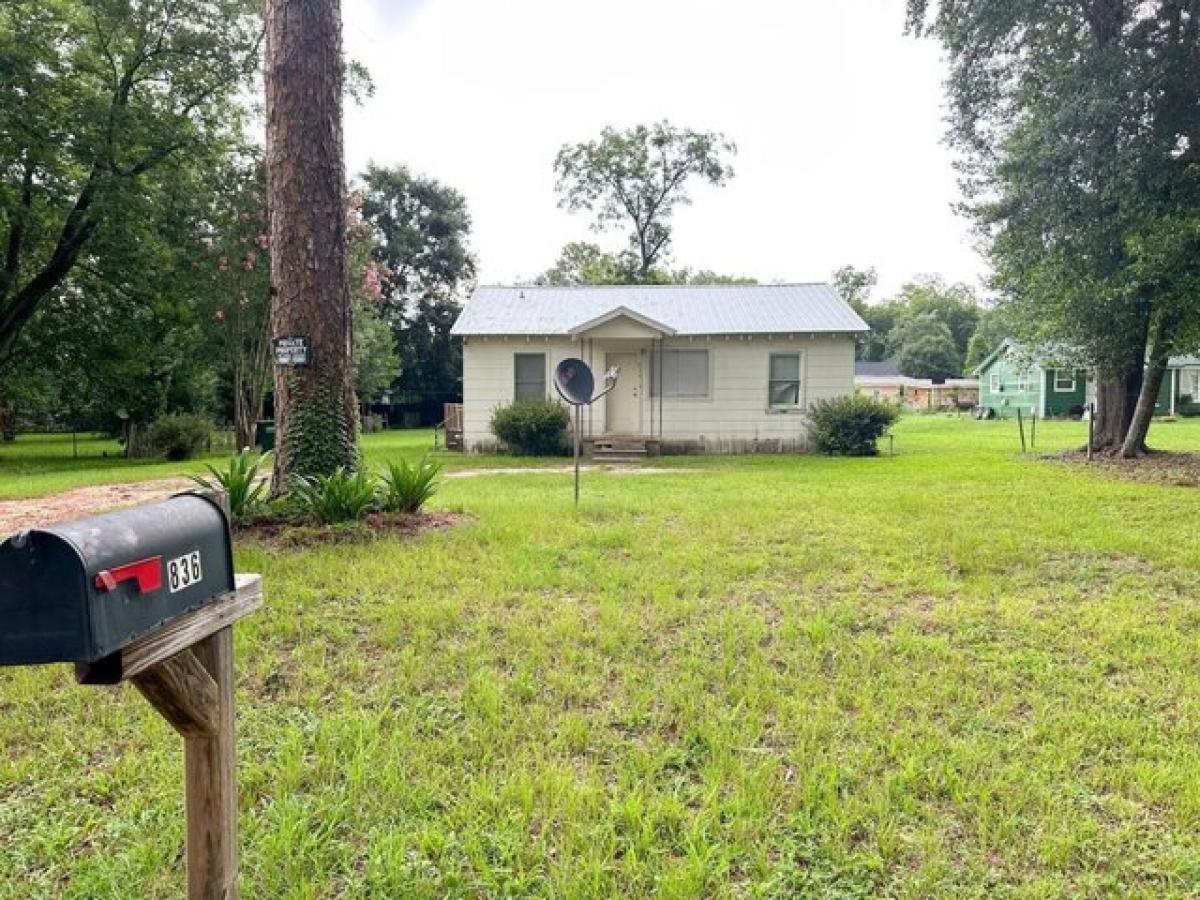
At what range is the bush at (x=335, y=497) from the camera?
5.81 metres

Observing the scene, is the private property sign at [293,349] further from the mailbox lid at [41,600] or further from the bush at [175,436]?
the bush at [175,436]

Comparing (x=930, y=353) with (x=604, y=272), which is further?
(x=930, y=353)

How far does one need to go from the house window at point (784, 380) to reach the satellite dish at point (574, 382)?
8118 mm

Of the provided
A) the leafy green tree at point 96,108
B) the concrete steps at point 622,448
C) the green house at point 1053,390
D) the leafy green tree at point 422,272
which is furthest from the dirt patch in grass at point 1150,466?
the leafy green tree at point 422,272

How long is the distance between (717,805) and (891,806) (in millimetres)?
564

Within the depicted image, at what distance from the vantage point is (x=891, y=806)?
2.30 meters

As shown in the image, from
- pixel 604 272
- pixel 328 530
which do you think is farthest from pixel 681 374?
pixel 604 272

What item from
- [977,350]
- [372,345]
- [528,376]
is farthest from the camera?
[977,350]

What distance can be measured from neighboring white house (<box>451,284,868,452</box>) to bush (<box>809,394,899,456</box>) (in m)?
0.85

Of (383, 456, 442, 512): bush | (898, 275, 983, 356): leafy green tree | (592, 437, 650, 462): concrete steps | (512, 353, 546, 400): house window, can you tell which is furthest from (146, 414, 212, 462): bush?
(898, 275, 983, 356): leafy green tree

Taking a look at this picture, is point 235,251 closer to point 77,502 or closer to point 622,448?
point 77,502

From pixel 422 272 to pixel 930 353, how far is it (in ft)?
134

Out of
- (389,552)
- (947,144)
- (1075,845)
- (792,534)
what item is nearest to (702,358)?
(947,144)

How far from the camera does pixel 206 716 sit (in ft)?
5.15
